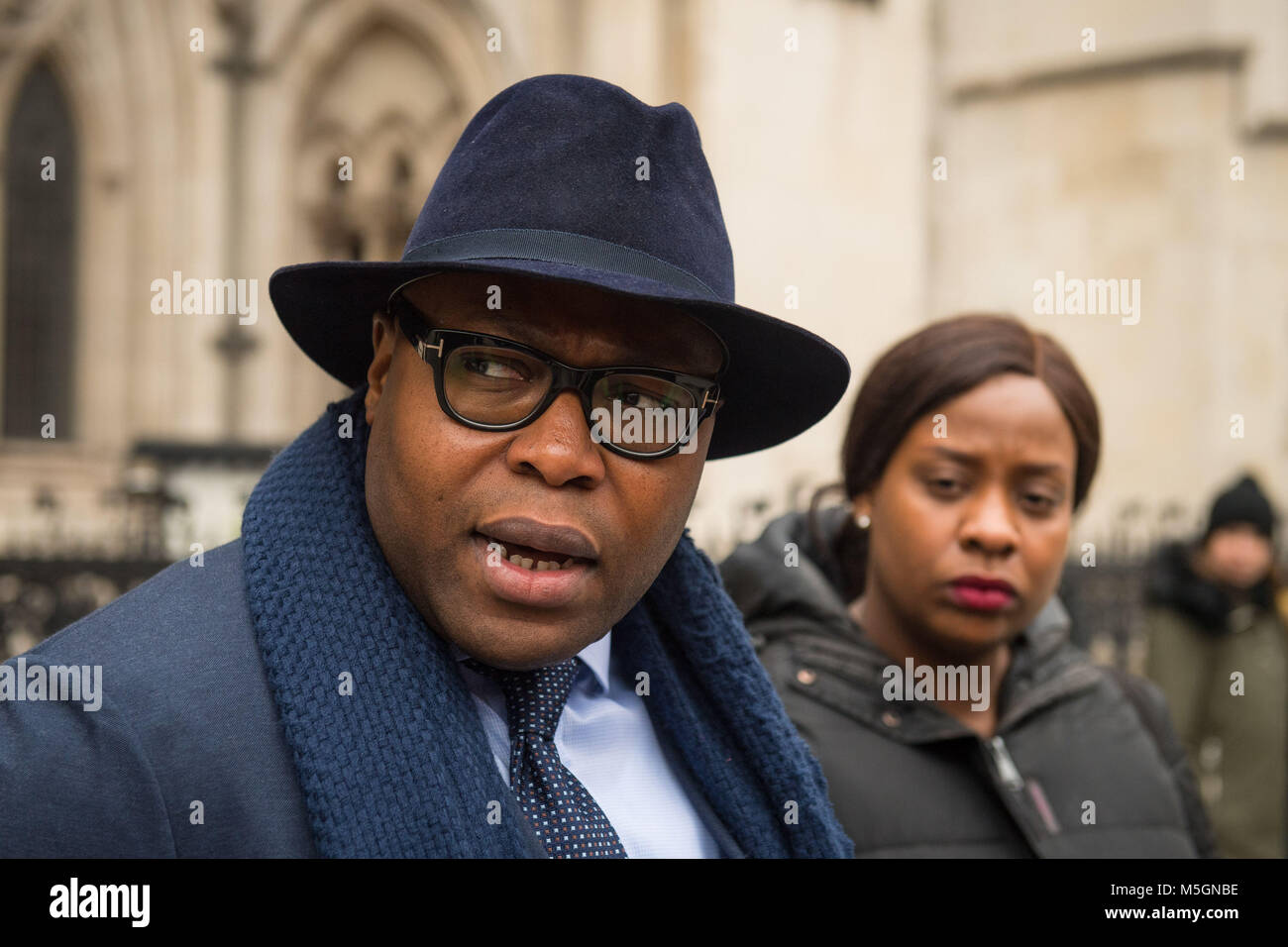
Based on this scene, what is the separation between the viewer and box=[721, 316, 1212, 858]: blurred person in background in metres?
2.20

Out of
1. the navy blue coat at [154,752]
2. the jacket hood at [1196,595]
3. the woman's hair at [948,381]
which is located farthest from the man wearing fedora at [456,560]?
the jacket hood at [1196,595]

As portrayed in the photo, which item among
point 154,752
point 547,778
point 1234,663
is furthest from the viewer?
point 1234,663

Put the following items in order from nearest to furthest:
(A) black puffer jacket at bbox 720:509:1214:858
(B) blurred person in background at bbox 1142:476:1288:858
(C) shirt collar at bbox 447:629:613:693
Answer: (C) shirt collar at bbox 447:629:613:693
(A) black puffer jacket at bbox 720:509:1214:858
(B) blurred person in background at bbox 1142:476:1288:858

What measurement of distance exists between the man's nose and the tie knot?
0.92 ft

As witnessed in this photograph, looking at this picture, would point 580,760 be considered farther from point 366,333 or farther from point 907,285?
point 907,285

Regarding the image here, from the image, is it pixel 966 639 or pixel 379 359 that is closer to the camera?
pixel 379 359

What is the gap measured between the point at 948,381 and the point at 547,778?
1.20m

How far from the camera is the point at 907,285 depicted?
11883mm

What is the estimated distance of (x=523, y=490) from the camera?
1.35 meters

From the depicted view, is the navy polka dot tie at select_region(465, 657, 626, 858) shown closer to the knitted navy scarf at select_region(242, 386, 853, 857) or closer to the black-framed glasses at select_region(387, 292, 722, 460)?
the knitted navy scarf at select_region(242, 386, 853, 857)

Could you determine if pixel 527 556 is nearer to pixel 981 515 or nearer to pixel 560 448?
pixel 560 448

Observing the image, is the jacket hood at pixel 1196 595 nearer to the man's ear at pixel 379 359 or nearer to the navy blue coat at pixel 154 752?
the man's ear at pixel 379 359

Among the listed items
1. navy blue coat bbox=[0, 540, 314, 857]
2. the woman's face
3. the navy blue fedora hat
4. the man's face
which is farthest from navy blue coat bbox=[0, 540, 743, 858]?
the woman's face

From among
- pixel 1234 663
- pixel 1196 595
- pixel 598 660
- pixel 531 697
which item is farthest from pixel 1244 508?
pixel 531 697
